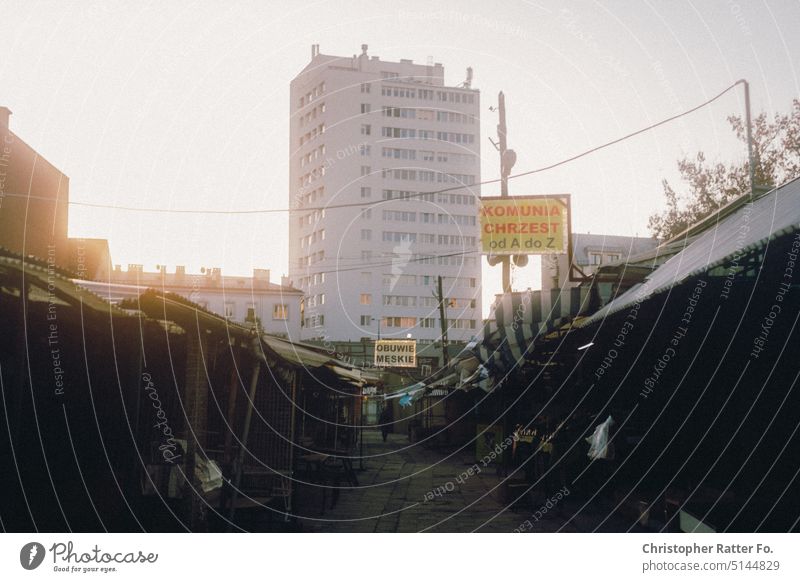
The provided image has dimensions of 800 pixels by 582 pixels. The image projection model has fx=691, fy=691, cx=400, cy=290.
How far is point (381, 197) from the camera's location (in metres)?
79.6

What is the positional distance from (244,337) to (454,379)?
14.9m

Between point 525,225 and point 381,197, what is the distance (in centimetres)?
6593

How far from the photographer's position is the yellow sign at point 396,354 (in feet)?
105

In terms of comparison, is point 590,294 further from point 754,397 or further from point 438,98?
point 438,98

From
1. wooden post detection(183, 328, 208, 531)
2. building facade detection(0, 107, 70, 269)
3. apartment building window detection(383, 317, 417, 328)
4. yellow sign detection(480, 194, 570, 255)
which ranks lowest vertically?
apartment building window detection(383, 317, 417, 328)

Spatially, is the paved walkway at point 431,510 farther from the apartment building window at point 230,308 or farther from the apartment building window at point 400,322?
the apartment building window at point 400,322

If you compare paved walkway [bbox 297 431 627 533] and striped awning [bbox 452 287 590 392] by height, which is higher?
striped awning [bbox 452 287 590 392]

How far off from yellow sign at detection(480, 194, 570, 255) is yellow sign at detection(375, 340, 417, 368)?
1753cm

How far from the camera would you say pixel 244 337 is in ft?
28.4

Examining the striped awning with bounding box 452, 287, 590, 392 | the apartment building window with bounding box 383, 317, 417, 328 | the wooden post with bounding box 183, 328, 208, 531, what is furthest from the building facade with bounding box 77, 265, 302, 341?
the wooden post with bounding box 183, 328, 208, 531

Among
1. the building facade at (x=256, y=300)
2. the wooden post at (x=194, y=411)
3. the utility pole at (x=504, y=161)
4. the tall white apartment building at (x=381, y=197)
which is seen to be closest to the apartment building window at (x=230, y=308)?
the building facade at (x=256, y=300)

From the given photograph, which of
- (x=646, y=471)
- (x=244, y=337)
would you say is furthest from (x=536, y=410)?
(x=244, y=337)

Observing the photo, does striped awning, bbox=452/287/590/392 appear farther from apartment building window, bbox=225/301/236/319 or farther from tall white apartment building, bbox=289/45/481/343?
tall white apartment building, bbox=289/45/481/343

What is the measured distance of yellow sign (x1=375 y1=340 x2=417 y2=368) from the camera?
3187 centimetres
